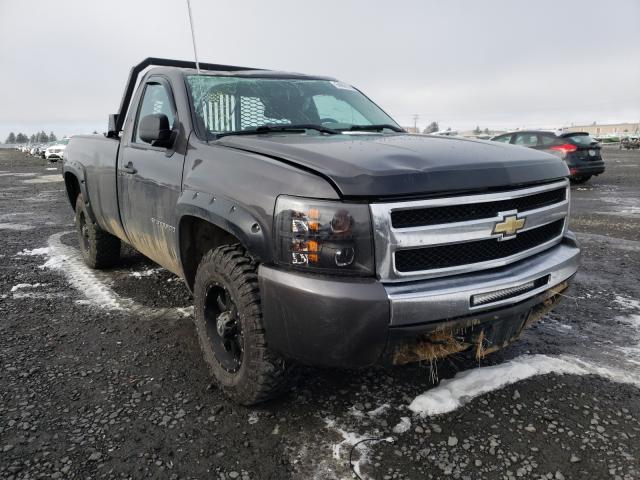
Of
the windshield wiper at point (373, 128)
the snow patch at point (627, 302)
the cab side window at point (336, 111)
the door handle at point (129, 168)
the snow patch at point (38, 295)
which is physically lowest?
the snow patch at point (627, 302)

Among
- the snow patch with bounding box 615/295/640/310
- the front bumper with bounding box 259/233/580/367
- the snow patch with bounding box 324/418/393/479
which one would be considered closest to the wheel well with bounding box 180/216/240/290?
the front bumper with bounding box 259/233/580/367

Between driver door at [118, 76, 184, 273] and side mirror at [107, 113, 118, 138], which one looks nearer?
driver door at [118, 76, 184, 273]

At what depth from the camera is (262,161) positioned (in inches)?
90.8

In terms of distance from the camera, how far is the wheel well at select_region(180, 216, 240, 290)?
2821mm

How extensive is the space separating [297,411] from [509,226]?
4.69 feet

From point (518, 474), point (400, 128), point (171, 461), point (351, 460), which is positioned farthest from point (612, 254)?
point (171, 461)

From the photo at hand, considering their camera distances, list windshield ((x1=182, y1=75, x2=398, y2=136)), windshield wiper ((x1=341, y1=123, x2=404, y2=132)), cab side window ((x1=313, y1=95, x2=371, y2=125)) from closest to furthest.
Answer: windshield ((x1=182, y1=75, x2=398, y2=136)) → windshield wiper ((x1=341, y1=123, x2=404, y2=132)) → cab side window ((x1=313, y1=95, x2=371, y2=125))

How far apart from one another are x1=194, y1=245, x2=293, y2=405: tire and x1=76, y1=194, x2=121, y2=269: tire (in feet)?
8.60

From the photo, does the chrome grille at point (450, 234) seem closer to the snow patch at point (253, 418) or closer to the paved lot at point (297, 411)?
the paved lot at point (297, 411)

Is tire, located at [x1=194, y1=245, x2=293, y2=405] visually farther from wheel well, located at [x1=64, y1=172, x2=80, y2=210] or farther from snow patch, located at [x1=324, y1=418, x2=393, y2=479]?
Result: wheel well, located at [x1=64, y1=172, x2=80, y2=210]

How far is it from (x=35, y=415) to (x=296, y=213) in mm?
1786

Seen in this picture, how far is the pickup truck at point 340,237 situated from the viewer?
6.63ft

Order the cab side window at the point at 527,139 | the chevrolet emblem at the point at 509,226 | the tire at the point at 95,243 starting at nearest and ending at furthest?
the chevrolet emblem at the point at 509,226 → the tire at the point at 95,243 → the cab side window at the point at 527,139

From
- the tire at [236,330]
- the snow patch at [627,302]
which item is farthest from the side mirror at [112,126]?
the snow patch at [627,302]
